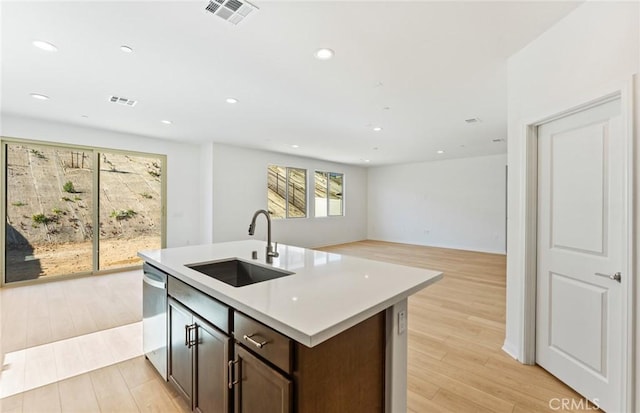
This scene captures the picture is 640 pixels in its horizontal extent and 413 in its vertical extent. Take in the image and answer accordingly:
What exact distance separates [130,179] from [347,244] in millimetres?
6052

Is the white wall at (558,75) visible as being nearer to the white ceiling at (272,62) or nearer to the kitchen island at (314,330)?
the white ceiling at (272,62)

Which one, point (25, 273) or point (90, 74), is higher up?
point (90, 74)

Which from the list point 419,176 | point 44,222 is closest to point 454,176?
point 419,176

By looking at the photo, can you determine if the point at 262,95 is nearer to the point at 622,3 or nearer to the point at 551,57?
the point at 551,57

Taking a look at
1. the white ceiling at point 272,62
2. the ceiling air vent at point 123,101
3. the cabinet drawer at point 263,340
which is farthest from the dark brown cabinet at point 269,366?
the ceiling air vent at point 123,101

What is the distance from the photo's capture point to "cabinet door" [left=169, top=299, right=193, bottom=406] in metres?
1.67

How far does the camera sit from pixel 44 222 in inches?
182

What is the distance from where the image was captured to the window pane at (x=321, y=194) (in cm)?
850

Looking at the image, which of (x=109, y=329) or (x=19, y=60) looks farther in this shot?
(x=109, y=329)

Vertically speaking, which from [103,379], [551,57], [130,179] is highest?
[551,57]

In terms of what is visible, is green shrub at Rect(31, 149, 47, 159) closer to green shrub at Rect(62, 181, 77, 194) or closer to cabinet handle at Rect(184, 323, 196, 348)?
green shrub at Rect(62, 181, 77, 194)

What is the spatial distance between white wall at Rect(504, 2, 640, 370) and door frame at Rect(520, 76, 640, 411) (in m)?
0.02

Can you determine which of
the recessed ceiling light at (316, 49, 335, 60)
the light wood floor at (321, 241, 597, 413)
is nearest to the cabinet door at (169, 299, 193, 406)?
the light wood floor at (321, 241, 597, 413)

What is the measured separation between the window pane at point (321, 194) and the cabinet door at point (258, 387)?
7180 mm
